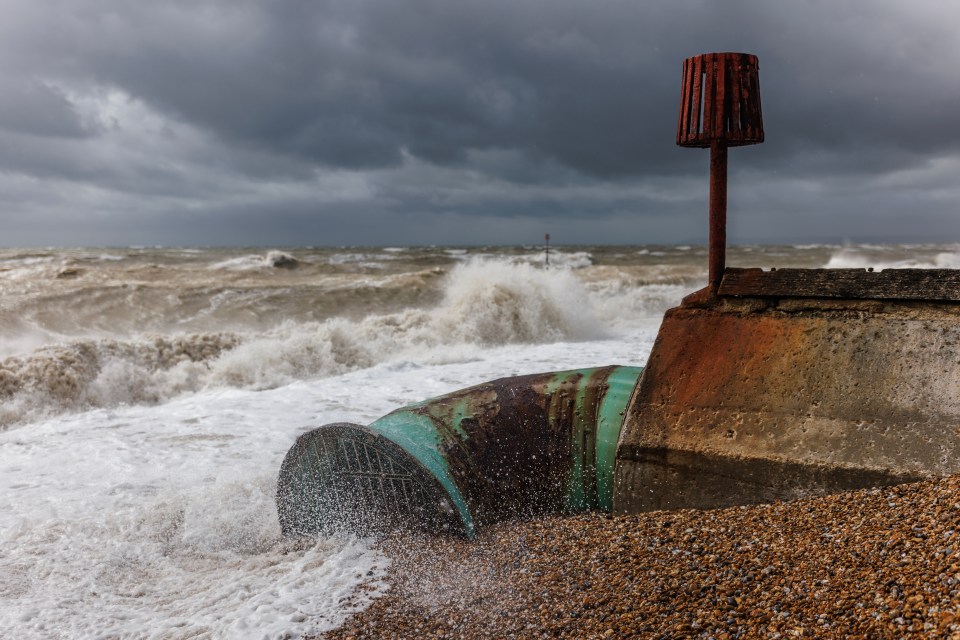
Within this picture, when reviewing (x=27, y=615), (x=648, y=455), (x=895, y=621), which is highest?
(x=648, y=455)

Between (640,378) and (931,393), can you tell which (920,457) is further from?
(640,378)

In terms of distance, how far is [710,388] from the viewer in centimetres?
274

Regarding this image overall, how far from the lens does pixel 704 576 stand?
2201 millimetres

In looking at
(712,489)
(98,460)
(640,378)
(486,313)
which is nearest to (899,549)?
(712,489)

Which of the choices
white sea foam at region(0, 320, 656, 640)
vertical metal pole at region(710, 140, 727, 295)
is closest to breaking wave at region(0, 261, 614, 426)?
white sea foam at region(0, 320, 656, 640)

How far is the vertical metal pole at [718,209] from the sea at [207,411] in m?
2.04

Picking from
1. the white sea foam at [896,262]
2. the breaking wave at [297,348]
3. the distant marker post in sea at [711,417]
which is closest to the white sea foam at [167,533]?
the distant marker post in sea at [711,417]

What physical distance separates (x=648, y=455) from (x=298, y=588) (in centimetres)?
162

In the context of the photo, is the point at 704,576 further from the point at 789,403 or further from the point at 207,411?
the point at 207,411

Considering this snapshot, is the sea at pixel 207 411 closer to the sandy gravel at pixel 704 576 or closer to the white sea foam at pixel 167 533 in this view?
the white sea foam at pixel 167 533

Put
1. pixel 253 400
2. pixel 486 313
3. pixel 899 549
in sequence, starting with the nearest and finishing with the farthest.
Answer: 1. pixel 899 549
2. pixel 253 400
3. pixel 486 313

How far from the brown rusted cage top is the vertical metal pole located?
60mm

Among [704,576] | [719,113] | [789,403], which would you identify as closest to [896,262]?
[719,113]

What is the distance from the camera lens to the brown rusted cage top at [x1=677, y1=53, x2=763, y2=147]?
9.19 feet
